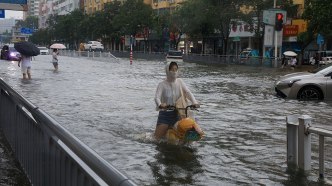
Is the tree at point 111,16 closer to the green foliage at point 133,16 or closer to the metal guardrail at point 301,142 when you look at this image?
the green foliage at point 133,16

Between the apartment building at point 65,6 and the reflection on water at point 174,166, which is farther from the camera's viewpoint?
the apartment building at point 65,6

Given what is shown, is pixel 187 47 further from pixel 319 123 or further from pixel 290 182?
pixel 290 182

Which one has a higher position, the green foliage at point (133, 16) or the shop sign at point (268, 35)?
the green foliage at point (133, 16)

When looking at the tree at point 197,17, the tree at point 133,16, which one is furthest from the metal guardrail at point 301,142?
the tree at point 133,16

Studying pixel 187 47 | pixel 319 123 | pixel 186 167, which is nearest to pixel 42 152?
pixel 186 167

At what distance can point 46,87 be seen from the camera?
16688 millimetres

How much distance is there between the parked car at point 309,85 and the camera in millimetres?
14023

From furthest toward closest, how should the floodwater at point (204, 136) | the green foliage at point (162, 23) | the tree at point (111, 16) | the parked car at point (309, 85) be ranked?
the tree at point (111, 16), the green foliage at point (162, 23), the parked car at point (309, 85), the floodwater at point (204, 136)

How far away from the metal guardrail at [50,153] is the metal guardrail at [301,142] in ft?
9.29

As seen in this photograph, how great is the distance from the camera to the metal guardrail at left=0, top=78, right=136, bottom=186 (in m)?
2.29

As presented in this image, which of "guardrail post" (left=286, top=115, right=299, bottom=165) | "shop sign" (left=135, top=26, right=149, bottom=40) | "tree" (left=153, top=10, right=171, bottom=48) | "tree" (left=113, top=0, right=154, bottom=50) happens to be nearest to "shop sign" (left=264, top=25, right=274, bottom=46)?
"tree" (left=153, top=10, right=171, bottom=48)

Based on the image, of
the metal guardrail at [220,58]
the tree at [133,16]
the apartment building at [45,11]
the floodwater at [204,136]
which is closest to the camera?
the floodwater at [204,136]

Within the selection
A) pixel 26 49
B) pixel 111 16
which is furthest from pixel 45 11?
pixel 26 49

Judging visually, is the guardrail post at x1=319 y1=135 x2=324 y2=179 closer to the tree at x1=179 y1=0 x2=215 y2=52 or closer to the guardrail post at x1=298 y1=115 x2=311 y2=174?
the guardrail post at x1=298 y1=115 x2=311 y2=174
